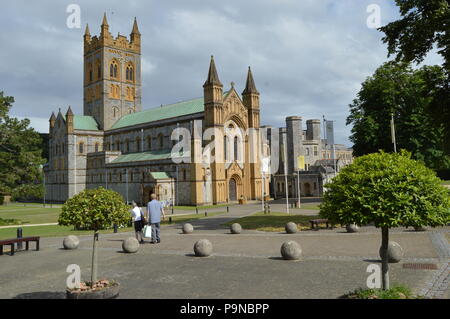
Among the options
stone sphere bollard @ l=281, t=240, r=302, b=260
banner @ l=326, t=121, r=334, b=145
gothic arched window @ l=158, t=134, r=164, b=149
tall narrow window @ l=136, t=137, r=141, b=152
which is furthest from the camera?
tall narrow window @ l=136, t=137, r=141, b=152

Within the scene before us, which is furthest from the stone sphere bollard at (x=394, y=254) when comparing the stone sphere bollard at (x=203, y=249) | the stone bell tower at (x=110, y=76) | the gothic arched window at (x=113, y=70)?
the gothic arched window at (x=113, y=70)

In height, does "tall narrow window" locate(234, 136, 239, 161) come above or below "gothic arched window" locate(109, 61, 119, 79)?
below

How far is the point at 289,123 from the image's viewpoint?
265 ft

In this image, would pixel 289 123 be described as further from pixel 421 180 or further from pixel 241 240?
pixel 421 180

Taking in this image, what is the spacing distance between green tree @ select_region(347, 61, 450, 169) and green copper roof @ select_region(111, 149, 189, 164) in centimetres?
3035

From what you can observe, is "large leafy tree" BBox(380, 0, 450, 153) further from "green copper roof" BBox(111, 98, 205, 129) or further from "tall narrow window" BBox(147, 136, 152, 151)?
"tall narrow window" BBox(147, 136, 152, 151)

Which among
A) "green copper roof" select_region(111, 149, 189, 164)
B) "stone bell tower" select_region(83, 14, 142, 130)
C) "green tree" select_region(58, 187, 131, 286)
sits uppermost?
"stone bell tower" select_region(83, 14, 142, 130)

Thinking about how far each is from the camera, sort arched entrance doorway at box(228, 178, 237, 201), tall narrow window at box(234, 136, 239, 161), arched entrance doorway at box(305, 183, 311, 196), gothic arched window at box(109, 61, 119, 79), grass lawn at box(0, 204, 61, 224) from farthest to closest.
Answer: gothic arched window at box(109, 61, 119, 79) < arched entrance doorway at box(305, 183, 311, 196) < tall narrow window at box(234, 136, 239, 161) < arched entrance doorway at box(228, 178, 237, 201) < grass lawn at box(0, 204, 61, 224)

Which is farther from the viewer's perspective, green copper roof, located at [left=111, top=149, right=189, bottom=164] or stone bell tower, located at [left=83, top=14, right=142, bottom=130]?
stone bell tower, located at [left=83, top=14, right=142, bottom=130]

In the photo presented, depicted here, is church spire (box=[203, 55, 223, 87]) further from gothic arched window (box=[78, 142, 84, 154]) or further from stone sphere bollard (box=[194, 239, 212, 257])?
stone sphere bollard (box=[194, 239, 212, 257])

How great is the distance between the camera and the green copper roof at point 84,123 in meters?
75.2

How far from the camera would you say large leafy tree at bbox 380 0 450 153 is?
680 inches

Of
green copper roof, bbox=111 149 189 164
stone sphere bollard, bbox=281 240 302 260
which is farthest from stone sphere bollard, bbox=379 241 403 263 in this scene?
green copper roof, bbox=111 149 189 164

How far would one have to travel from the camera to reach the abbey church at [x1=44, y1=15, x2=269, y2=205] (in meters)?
54.1
